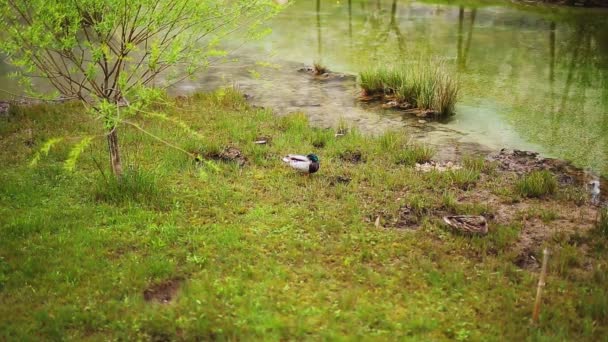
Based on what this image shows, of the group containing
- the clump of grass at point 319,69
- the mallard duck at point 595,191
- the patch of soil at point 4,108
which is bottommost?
the mallard duck at point 595,191

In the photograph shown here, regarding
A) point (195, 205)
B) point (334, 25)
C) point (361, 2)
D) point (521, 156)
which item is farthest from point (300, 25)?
point (195, 205)

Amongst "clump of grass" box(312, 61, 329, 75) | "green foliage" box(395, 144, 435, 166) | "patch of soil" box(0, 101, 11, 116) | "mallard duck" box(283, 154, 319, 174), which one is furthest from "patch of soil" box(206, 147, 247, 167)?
"clump of grass" box(312, 61, 329, 75)

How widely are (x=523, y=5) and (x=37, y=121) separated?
16927mm

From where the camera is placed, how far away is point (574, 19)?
1808cm

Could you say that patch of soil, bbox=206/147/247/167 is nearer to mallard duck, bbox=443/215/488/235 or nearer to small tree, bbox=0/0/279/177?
small tree, bbox=0/0/279/177

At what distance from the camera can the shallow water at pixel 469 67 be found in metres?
9.35

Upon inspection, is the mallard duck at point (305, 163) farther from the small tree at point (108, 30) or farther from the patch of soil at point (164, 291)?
the patch of soil at point (164, 291)

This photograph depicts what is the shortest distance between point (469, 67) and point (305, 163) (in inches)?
277

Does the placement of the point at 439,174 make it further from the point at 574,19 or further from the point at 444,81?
the point at 574,19

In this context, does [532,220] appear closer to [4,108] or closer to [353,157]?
[353,157]

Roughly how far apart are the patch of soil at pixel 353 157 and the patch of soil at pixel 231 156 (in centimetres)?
137

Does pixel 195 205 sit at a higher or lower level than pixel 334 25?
lower

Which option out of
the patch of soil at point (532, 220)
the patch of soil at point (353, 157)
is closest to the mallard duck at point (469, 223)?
the patch of soil at point (532, 220)

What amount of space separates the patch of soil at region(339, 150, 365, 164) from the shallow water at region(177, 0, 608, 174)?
122 centimetres
